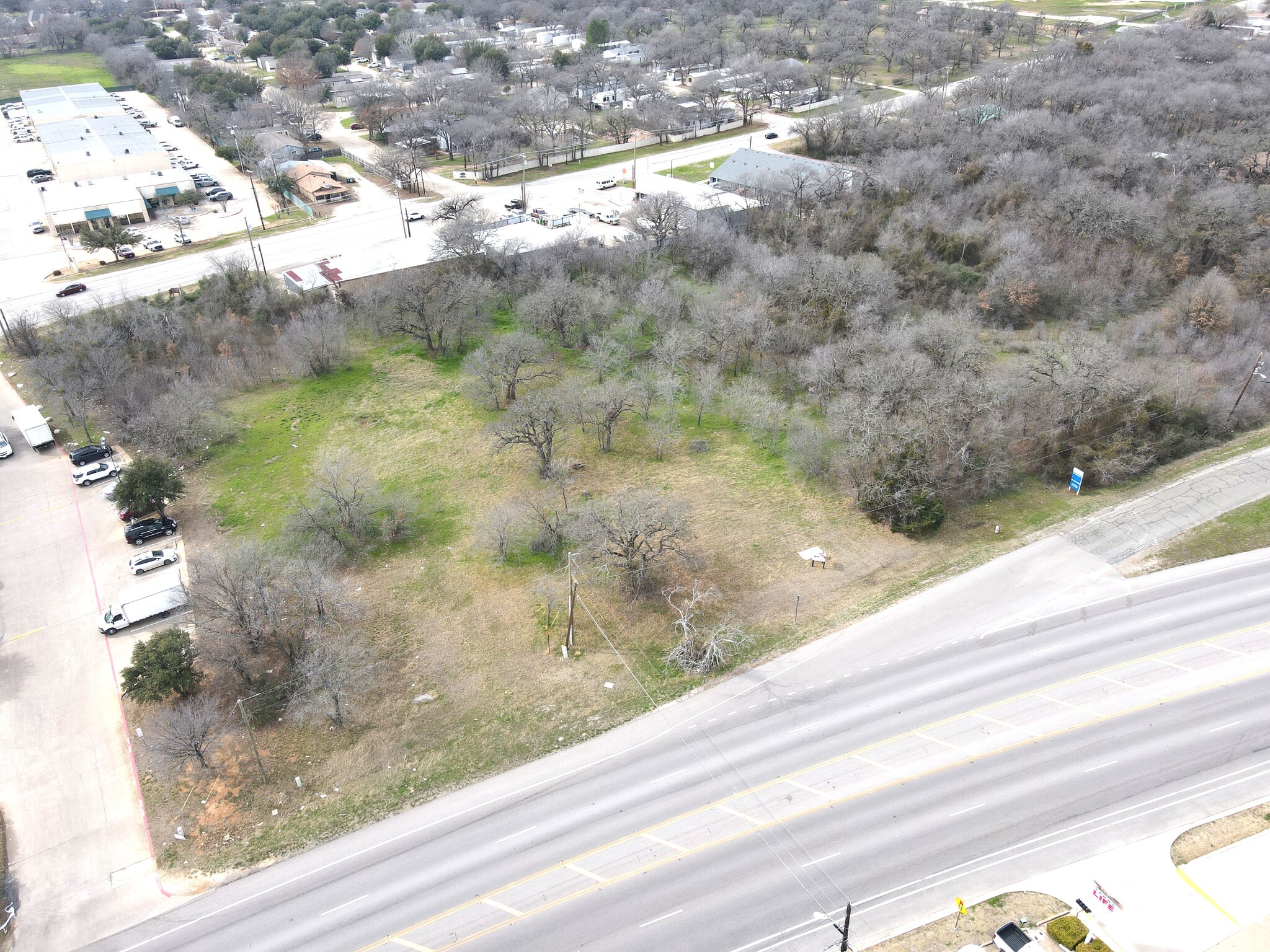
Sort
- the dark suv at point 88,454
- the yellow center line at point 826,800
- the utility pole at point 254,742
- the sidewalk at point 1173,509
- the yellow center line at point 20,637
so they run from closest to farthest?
the yellow center line at point 826,800 → the utility pole at point 254,742 → the yellow center line at point 20,637 → the sidewalk at point 1173,509 → the dark suv at point 88,454

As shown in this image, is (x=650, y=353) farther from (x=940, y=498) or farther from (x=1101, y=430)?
(x=1101, y=430)

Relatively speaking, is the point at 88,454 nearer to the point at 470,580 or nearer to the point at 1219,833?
the point at 470,580

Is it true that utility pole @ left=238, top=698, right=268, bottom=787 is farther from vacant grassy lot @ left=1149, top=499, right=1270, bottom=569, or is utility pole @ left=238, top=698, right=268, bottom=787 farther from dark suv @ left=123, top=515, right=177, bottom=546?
vacant grassy lot @ left=1149, top=499, right=1270, bottom=569

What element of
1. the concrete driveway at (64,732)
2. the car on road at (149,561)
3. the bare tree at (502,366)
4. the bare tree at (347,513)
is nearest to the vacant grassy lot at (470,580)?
the bare tree at (347,513)

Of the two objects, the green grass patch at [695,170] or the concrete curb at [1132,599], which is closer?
the concrete curb at [1132,599]

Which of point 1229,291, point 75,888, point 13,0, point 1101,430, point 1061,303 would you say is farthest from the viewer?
point 13,0

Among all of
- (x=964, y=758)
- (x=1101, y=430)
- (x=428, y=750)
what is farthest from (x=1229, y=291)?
(x=428, y=750)

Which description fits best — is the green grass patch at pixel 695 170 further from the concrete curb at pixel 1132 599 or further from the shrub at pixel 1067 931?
the shrub at pixel 1067 931
